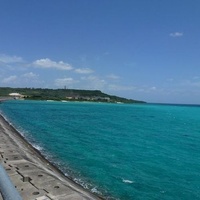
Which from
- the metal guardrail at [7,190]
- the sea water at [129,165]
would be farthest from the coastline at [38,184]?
the metal guardrail at [7,190]

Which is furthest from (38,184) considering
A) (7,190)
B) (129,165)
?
(7,190)

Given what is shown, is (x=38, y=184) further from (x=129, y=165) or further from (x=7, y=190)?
(x=7, y=190)

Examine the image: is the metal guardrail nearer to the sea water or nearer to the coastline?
the coastline

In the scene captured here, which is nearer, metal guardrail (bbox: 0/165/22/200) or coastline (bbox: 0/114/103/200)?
metal guardrail (bbox: 0/165/22/200)

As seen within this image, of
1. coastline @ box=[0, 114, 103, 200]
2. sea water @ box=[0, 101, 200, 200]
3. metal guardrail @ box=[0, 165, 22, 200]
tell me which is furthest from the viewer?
sea water @ box=[0, 101, 200, 200]

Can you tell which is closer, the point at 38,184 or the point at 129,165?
the point at 38,184

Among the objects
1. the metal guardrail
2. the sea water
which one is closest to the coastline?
the sea water

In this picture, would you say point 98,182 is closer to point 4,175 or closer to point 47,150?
point 47,150

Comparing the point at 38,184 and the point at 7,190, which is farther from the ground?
the point at 7,190

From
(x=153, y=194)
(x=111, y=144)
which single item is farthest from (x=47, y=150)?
(x=153, y=194)

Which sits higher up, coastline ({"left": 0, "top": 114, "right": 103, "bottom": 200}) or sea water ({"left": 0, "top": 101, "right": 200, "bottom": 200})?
coastline ({"left": 0, "top": 114, "right": 103, "bottom": 200})

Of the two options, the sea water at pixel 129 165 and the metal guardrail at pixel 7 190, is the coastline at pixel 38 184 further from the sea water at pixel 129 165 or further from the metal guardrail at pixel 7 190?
the metal guardrail at pixel 7 190

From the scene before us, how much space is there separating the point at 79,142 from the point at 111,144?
5.02 meters

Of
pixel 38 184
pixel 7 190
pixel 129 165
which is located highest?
pixel 7 190
